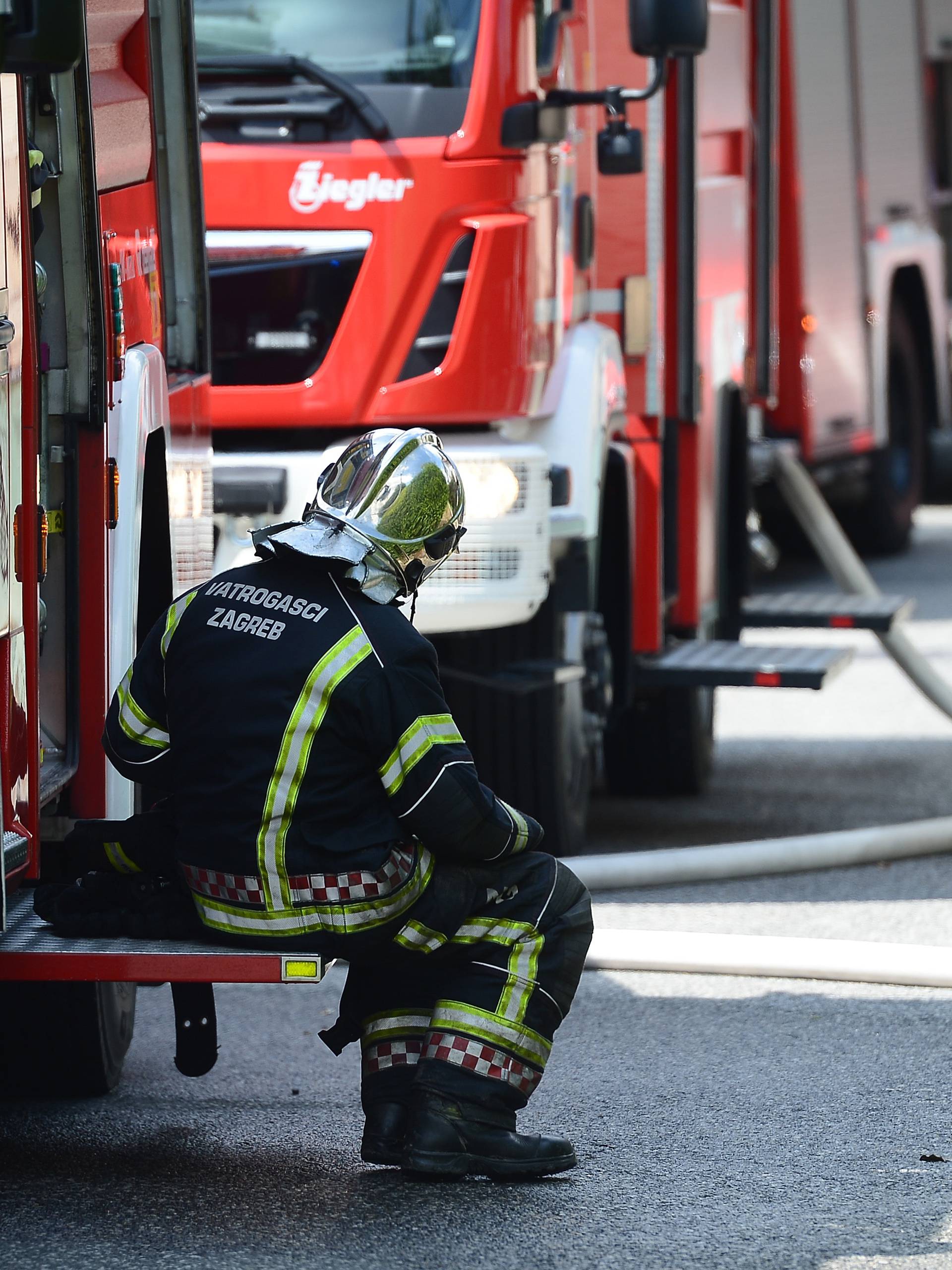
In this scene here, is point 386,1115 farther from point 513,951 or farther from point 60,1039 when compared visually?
point 60,1039

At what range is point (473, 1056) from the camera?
4328mm

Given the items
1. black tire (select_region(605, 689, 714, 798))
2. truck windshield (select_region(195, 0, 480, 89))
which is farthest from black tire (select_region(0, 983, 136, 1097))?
black tire (select_region(605, 689, 714, 798))

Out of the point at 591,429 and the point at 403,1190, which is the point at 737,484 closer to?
the point at 591,429

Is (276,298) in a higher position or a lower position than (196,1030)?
higher

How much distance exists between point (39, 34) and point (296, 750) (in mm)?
1365

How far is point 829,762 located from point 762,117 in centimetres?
261

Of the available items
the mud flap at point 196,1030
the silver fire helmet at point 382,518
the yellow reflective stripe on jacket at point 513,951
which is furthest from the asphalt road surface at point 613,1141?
the silver fire helmet at point 382,518

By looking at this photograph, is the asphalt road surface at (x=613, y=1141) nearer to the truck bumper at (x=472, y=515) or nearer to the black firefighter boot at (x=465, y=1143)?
the black firefighter boot at (x=465, y=1143)

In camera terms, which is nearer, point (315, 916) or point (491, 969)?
point (315, 916)

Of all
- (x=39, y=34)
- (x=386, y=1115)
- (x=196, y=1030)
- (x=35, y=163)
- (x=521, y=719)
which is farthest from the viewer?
(x=521, y=719)

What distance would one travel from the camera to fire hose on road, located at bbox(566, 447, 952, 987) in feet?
19.9

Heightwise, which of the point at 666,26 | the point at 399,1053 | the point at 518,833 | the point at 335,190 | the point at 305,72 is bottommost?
the point at 399,1053

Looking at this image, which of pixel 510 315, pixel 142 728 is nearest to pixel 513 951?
pixel 142 728

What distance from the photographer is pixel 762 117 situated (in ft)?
31.2
